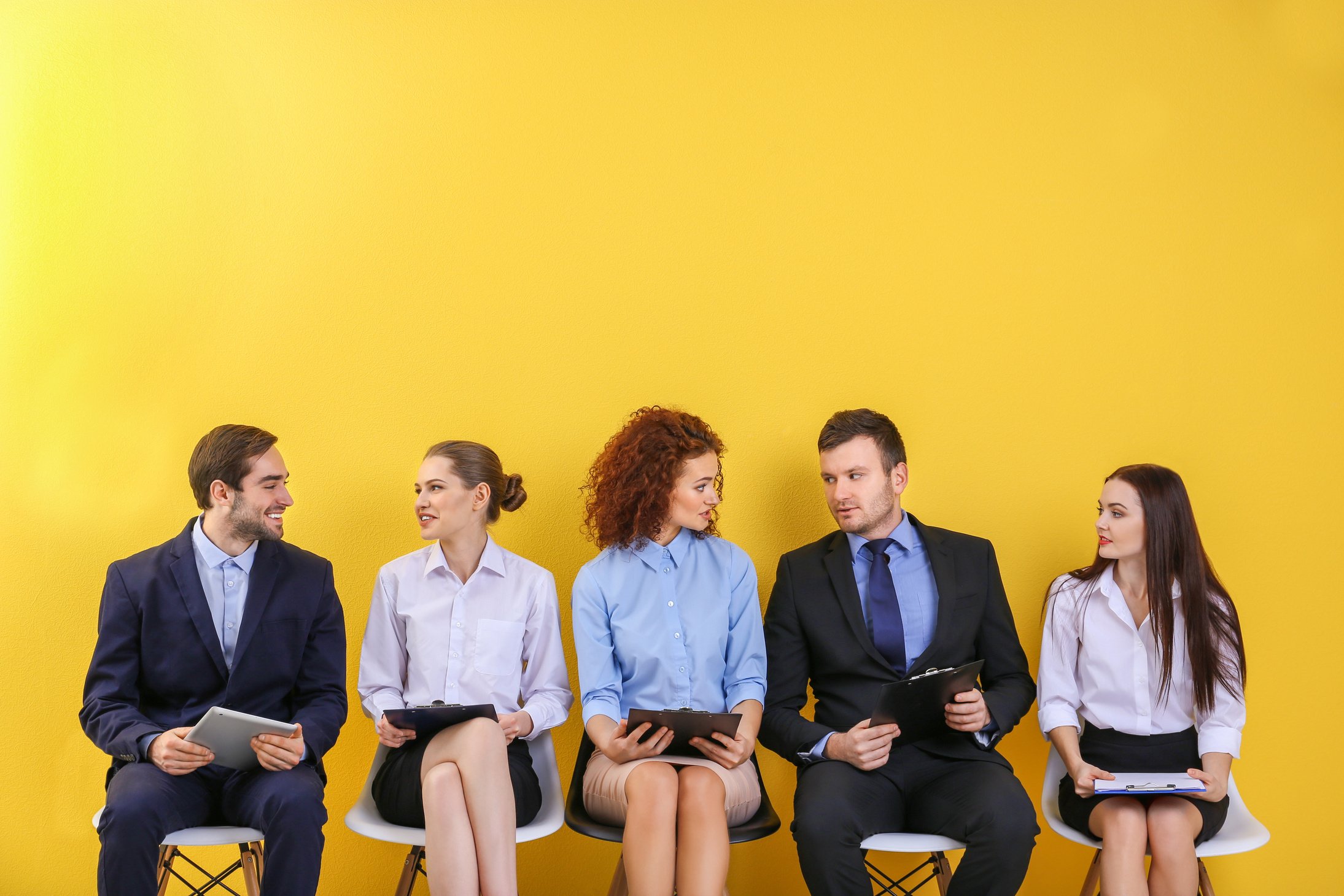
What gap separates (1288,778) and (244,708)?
312 centimetres

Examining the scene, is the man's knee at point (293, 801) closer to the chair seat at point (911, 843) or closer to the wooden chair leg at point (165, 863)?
the wooden chair leg at point (165, 863)

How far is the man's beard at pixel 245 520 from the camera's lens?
2.74 m

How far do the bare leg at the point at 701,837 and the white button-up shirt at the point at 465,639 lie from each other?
20.3 inches

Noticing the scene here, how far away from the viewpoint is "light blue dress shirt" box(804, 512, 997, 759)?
9.42ft

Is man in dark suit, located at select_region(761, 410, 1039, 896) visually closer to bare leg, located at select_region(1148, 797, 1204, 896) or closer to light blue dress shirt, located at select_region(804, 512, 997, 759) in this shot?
light blue dress shirt, located at select_region(804, 512, 997, 759)

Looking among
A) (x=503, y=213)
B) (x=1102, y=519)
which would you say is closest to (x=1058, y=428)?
(x=1102, y=519)

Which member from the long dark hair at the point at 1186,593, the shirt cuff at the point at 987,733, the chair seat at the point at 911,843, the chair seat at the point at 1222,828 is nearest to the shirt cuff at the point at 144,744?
the chair seat at the point at 911,843

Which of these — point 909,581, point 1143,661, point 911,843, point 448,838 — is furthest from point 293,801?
point 1143,661

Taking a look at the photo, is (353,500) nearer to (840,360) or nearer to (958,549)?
(840,360)

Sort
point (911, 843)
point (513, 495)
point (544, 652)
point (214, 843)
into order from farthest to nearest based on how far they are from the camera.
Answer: point (513, 495) → point (544, 652) → point (911, 843) → point (214, 843)

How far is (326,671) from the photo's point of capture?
2789mm

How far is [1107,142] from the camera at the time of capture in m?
3.41

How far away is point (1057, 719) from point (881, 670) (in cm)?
49

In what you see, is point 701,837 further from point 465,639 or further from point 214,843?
point 214,843
